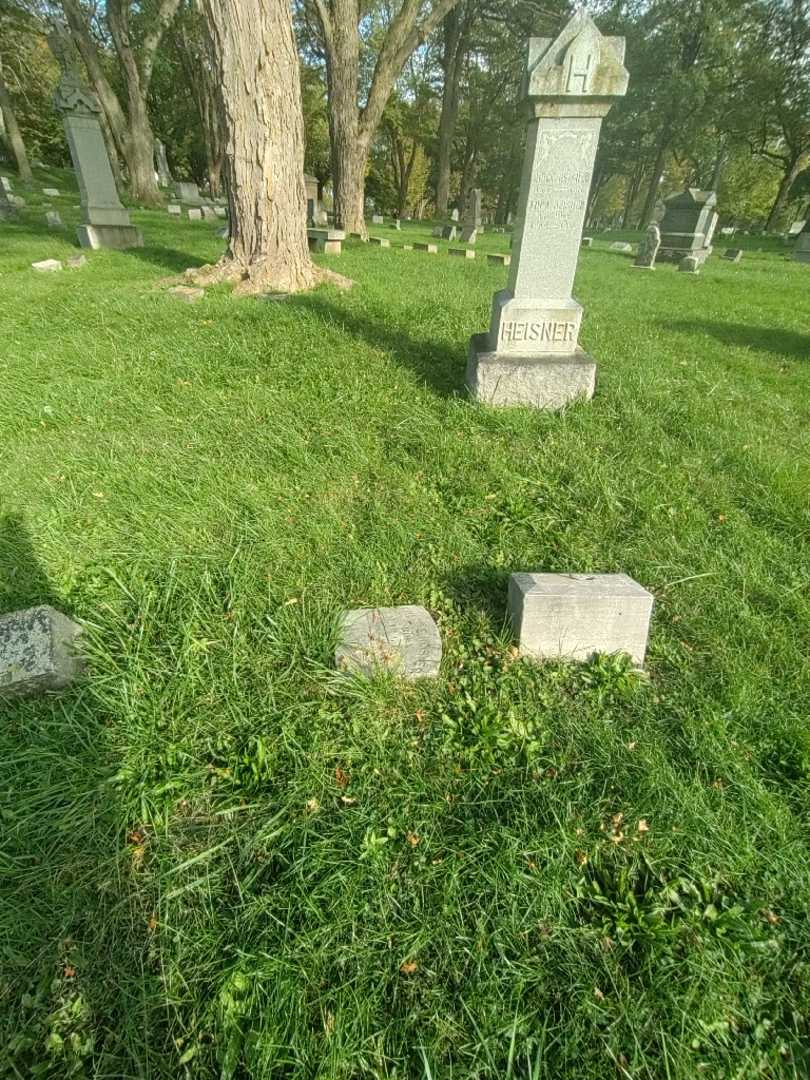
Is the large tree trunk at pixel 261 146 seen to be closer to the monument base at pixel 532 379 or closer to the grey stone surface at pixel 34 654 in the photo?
the monument base at pixel 532 379

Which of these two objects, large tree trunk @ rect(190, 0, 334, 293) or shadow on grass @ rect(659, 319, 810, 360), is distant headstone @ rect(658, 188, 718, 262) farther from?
large tree trunk @ rect(190, 0, 334, 293)

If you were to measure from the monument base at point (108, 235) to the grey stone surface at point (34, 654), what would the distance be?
1051 cm

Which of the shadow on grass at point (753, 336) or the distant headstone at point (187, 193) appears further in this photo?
the distant headstone at point (187, 193)

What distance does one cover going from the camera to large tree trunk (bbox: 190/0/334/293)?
5723mm

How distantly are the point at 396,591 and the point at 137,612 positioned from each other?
1147 millimetres

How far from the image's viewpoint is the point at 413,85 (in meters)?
29.1

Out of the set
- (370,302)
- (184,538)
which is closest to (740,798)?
(184,538)

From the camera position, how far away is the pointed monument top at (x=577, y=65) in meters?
3.30

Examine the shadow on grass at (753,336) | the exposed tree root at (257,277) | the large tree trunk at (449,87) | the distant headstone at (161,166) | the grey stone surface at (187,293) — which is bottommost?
the shadow on grass at (753,336)

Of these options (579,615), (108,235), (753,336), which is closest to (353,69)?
(108,235)

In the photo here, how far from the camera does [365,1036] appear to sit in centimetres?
118

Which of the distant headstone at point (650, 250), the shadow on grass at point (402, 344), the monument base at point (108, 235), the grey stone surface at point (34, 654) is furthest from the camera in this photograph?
the distant headstone at point (650, 250)

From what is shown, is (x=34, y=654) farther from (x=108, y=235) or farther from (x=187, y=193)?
(x=187, y=193)

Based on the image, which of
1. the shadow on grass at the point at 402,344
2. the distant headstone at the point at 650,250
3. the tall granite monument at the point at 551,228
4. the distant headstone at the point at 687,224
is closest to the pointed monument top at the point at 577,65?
the tall granite monument at the point at 551,228
